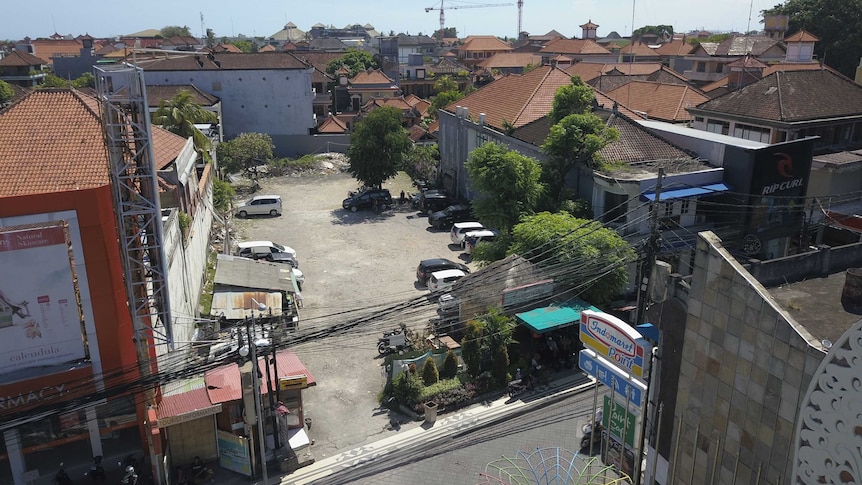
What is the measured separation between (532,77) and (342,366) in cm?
2472

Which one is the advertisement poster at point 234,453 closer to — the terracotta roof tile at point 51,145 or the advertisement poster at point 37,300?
the advertisement poster at point 37,300

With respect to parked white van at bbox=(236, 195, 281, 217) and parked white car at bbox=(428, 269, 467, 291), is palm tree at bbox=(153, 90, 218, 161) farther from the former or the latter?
parked white car at bbox=(428, 269, 467, 291)

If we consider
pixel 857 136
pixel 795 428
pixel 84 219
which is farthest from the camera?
pixel 857 136

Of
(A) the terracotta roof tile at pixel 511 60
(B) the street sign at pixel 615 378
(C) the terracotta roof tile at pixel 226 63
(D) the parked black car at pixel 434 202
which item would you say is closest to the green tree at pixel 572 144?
(D) the parked black car at pixel 434 202

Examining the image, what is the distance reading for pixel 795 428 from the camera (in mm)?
9953

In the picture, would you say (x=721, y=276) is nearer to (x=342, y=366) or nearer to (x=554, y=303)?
(x=554, y=303)

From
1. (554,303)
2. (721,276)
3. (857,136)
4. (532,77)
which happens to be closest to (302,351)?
(554,303)

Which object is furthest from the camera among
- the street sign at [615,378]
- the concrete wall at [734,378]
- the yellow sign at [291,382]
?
the yellow sign at [291,382]

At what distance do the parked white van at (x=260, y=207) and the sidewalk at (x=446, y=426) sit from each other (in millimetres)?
23586

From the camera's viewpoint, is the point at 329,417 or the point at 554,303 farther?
the point at 554,303

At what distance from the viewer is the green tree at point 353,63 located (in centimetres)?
8934

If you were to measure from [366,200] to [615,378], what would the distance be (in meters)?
29.6

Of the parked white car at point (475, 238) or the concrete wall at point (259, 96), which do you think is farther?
the concrete wall at point (259, 96)

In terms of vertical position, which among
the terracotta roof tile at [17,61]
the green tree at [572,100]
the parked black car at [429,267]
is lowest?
the parked black car at [429,267]
